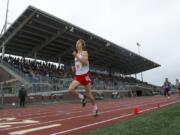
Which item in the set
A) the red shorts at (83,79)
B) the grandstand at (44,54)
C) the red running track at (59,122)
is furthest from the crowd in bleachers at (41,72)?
the red shorts at (83,79)

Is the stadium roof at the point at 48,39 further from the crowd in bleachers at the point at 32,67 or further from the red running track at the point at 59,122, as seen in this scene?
the red running track at the point at 59,122

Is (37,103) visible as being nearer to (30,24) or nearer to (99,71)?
(30,24)

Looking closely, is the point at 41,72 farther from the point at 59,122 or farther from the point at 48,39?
the point at 59,122

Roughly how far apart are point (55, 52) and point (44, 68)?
249 inches

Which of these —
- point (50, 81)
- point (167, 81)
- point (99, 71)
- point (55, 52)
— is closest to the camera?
point (167, 81)

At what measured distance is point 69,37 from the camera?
37.2 meters

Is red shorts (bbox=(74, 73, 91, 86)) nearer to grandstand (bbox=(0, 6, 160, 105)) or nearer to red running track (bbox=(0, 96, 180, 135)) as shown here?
red running track (bbox=(0, 96, 180, 135))

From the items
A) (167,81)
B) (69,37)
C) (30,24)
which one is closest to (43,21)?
(30,24)

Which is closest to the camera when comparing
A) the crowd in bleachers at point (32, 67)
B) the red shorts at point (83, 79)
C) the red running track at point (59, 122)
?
the red running track at point (59, 122)

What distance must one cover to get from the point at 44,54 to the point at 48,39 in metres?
5.71

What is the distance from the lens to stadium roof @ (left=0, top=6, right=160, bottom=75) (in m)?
31.4

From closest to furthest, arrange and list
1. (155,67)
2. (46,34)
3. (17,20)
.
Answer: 1. (17,20)
2. (46,34)
3. (155,67)

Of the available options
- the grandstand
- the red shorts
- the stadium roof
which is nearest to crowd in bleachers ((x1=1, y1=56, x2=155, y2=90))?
the grandstand

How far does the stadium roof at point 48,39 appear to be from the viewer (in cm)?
3141
